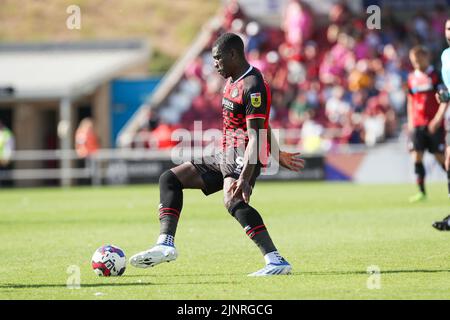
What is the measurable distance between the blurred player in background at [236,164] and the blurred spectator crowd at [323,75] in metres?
20.5

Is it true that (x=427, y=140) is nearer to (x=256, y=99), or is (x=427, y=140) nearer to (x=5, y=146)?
(x=256, y=99)

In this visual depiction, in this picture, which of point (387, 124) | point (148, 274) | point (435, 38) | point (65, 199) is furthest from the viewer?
point (435, 38)

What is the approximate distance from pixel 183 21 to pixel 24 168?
5978cm

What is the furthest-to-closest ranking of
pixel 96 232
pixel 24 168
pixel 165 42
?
1. pixel 165 42
2. pixel 24 168
3. pixel 96 232

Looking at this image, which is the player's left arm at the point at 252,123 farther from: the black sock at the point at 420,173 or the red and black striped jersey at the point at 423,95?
→ the black sock at the point at 420,173

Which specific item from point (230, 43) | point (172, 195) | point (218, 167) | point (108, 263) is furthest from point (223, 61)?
point (108, 263)

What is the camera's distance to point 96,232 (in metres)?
14.2

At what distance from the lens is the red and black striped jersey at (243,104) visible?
895 centimetres

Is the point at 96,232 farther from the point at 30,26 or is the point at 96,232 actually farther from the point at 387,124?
the point at 30,26

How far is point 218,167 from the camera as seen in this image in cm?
962

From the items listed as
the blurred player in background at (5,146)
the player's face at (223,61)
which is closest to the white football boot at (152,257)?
the player's face at (223,61)

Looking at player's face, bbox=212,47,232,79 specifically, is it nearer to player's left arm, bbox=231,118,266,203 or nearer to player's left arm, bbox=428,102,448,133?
player's left arm, bbox=231,118,266,203

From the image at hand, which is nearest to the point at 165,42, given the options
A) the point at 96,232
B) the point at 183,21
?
the point at 183,21

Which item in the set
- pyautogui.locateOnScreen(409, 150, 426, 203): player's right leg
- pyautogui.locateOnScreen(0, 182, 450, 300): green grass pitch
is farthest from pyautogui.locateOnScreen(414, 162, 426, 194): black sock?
pyautogui.locateOnScreen(0, 182, 450, 300): green grass pitch
